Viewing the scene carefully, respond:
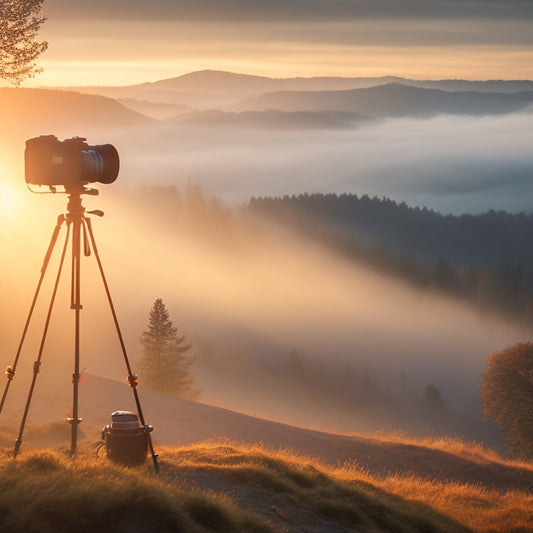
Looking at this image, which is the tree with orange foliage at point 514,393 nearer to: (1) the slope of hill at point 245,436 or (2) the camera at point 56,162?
(1) the slope of hill at point 245,436

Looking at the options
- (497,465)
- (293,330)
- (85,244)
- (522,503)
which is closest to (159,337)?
(497,465)

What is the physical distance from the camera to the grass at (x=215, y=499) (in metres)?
7.77

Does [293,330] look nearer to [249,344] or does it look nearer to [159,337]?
[249,344]

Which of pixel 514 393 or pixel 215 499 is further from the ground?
pixel 215 499

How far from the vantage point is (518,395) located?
45875mm

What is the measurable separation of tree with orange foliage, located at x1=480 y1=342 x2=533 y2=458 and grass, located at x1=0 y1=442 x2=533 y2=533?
32.2 m

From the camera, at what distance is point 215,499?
892 centimetres

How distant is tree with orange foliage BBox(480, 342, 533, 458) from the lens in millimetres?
44875

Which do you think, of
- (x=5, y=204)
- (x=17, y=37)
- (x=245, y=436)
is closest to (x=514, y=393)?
(x=245, y=436)

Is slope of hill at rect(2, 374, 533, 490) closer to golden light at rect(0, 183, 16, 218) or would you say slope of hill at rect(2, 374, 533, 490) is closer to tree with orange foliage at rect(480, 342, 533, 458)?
tree with orange foliage at rect(480, 342, 533, 458)

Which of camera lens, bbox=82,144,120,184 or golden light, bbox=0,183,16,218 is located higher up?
camera lens, bbox=82,144,120,184

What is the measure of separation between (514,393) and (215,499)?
4134 cm

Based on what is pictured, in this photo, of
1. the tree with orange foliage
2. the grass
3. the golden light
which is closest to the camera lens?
the grass

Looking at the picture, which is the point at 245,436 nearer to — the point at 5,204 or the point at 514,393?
the point at 514,393
